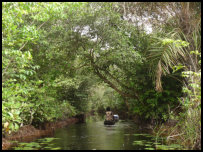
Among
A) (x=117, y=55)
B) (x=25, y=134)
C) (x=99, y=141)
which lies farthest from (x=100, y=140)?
(x=25, y=134)

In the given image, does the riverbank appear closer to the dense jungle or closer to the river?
the dense jungle

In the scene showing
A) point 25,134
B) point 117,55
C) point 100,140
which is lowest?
point 100,140

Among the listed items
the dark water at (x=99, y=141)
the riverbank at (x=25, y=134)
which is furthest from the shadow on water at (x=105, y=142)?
the riverbank at (x=25, y=134)

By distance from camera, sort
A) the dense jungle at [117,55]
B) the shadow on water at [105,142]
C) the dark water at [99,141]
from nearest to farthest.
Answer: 1. the shadow on water at [105,142]
2. the dark water at [99,141]
3. the dense jungle at [117,55]

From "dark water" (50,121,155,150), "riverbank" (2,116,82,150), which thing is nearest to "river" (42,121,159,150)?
"dark water" (50,121,155,150)

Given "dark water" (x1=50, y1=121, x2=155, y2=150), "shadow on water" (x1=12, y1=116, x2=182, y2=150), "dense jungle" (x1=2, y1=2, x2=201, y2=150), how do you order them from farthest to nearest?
"dense jungle" (x1=2, y1=2, x2=201, y2=150)
"dark water" (x1=50, y1=121, x2=155, y2=150)
"shadow on water" (x1=12, y1=116, x2=182, y2=150)

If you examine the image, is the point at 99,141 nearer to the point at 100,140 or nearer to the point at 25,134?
the point at 100,140

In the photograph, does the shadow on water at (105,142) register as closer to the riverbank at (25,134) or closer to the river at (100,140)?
the river at (100,140)

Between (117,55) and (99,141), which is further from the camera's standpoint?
(117,55)

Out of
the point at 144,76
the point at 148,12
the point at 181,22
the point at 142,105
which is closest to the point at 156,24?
the point at 148,12

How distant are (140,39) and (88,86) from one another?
10.2 metres

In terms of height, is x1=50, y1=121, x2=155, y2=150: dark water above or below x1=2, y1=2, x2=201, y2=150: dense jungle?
below

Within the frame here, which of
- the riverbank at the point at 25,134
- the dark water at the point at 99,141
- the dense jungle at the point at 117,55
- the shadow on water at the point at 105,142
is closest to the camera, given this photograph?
the shadow on water at the point at 105,142

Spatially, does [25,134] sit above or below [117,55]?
below
